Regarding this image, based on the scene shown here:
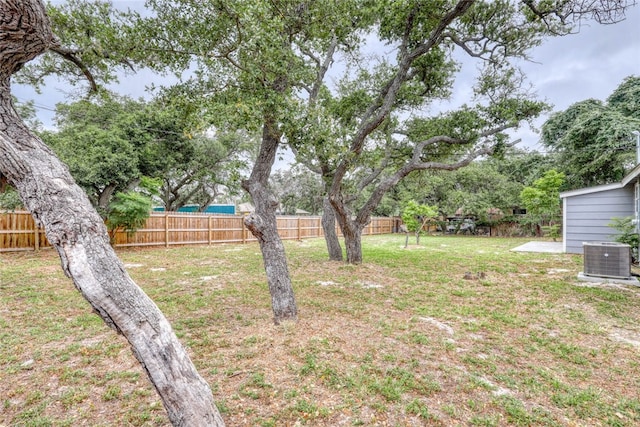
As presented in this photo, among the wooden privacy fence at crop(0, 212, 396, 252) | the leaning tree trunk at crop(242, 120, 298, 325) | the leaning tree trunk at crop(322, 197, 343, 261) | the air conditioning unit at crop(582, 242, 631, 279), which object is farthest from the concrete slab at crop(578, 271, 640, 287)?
the wooden privacy fence at crop(0, 212, 396, 252)

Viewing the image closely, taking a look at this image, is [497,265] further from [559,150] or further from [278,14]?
[559,150]

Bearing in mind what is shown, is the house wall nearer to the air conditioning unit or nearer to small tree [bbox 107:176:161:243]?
the air conditioning unit

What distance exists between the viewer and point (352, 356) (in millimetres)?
2836

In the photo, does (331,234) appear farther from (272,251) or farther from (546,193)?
(546,193)

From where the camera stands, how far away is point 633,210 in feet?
27.8

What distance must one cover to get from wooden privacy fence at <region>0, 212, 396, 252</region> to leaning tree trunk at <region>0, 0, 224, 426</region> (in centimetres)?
759

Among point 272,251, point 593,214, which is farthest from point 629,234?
point 272,251

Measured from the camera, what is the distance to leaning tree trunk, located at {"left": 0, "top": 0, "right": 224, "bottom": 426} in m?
1.41

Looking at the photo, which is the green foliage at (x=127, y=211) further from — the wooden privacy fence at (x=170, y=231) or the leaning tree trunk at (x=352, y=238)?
the leaning tree trunk at (x=352, y=238)

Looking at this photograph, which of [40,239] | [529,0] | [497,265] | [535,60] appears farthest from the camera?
[40,239]

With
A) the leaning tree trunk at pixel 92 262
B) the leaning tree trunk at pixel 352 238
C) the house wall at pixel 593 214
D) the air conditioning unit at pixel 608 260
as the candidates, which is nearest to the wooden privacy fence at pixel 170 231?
the leaning tree trunk at pixel 352 238

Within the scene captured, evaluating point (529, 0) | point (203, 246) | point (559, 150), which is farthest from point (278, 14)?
Result: point (559, 150)

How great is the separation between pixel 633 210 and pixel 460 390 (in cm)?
1007

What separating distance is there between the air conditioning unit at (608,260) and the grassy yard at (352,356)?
78cm
